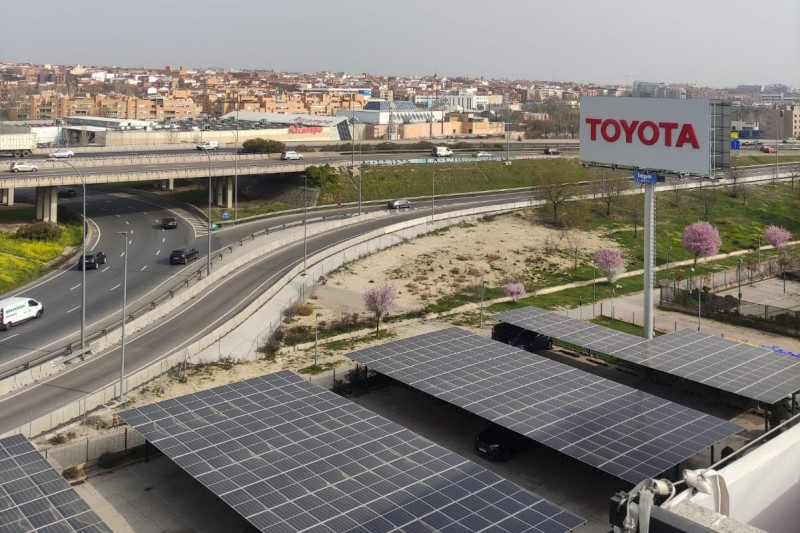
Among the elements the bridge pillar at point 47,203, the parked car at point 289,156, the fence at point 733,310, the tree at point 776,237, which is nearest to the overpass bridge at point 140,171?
the bridge pillar at point 47,203

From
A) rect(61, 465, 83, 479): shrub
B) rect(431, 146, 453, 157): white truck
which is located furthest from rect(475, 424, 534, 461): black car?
rect(431, 146, 453, 157): white truck

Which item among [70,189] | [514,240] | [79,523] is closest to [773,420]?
[79,523]

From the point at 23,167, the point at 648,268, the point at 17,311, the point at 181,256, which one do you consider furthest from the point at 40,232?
the point at 648,268

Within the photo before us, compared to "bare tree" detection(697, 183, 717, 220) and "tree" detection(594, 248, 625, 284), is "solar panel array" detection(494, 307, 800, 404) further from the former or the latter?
"bare tree" detection(697, 183, 717, 220)

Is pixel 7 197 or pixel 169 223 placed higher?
pixel 7 197

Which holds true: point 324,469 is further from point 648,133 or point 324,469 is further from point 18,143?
point 18,143

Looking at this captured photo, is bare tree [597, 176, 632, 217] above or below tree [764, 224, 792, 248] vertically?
above
